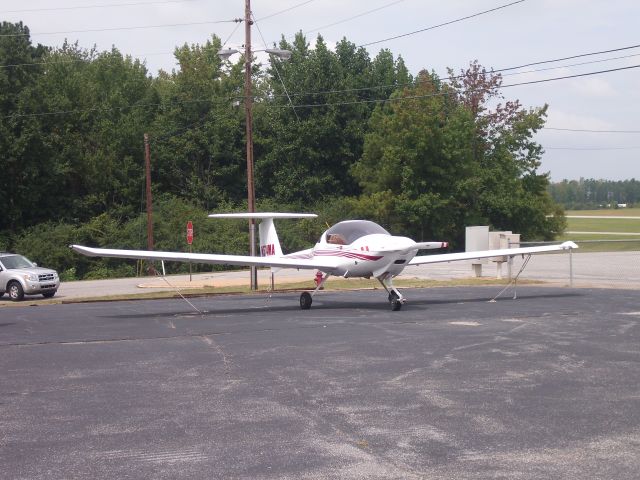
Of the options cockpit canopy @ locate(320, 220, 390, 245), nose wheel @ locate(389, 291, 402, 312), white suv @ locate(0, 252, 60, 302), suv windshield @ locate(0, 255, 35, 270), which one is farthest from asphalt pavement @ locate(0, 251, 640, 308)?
nose wheel @ locate(389, 291, 402, 312)

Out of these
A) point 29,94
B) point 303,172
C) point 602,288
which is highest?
point 29,94

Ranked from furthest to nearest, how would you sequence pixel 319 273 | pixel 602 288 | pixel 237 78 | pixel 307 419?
1. pixel 237 78
2. pixel 602 288
3. pixel 319 273
4. pixel 307 419

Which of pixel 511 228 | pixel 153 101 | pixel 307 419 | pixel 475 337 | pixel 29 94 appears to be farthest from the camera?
pixel 153 101

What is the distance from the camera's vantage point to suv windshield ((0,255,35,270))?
32281mm

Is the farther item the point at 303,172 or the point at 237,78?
the point at 237,78

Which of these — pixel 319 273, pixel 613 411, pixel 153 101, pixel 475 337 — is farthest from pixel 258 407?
pixel 153 101

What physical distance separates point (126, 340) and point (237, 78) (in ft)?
206

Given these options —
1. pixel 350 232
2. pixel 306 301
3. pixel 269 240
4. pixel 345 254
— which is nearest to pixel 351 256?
pixel 345 254

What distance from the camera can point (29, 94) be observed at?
56281mm

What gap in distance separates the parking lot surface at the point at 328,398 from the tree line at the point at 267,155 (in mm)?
36585

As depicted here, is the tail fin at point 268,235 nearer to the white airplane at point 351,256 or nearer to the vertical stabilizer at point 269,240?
the vertical stabilizer at point 269,240

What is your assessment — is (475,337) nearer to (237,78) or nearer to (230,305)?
(230,305)

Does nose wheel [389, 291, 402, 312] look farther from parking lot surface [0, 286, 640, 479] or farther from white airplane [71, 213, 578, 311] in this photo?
parking lot surface [0, 286, 640, 479]

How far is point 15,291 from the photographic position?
31.1m
